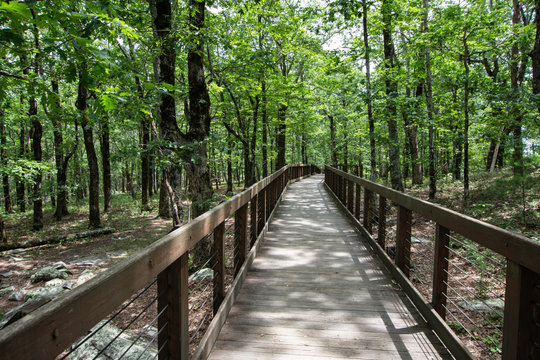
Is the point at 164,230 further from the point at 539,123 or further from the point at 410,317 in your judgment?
the point at 539,123

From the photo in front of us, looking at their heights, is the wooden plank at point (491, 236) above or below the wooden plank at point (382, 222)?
above

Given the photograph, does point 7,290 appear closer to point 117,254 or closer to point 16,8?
point 117,254

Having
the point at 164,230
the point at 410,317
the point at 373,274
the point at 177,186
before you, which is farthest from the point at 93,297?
the point at 164,230

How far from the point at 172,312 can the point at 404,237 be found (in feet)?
9.66

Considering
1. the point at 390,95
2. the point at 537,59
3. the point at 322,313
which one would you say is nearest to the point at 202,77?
the point at 322,313

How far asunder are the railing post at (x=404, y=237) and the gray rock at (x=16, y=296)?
6.78m

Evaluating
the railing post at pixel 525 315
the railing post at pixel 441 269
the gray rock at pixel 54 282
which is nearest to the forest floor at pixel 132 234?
the gray rock at pixel 54 282

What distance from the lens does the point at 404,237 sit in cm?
385

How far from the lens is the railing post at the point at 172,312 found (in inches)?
78.0

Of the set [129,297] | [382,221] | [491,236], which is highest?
[491,236]

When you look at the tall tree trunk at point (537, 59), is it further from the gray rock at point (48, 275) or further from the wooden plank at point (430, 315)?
the gray rock at point (48, 275)

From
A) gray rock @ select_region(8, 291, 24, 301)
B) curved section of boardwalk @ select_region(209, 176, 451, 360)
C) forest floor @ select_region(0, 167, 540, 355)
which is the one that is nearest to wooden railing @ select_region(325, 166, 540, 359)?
curved section of boardwalk @ select_region(209, 176, 451, 360)

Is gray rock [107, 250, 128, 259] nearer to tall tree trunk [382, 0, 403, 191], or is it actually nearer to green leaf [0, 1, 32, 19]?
green leaf [0, 1, 32, 19]

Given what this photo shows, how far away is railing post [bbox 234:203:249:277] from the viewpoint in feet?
12.9
